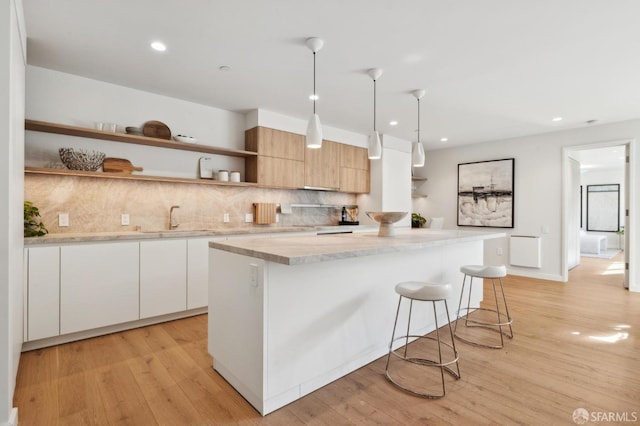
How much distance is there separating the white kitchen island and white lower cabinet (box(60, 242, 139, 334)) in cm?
118

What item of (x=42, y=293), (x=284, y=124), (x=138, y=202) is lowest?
(x=42, y=293)

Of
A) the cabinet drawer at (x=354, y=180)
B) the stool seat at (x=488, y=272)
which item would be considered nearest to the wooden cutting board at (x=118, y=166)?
the cabinet drawer at (x=354, y=180)

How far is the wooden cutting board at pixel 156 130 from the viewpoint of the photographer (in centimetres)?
361

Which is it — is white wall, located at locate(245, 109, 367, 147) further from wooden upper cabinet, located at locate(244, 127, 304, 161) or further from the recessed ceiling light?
the recessed ceiling light

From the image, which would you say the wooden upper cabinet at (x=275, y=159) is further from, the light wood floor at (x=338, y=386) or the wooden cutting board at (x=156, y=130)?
the light wood floor at (x=338, y=386)

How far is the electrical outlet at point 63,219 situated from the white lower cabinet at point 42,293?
63cm

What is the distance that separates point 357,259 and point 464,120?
3470 mm

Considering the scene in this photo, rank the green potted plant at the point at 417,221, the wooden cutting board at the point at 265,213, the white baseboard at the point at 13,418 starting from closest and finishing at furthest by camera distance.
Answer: the white baseboard at the point at 13,418, the wooden cutting board at the point at 265,213, the green potted plant at the point at 417,221

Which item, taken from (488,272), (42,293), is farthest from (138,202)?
(488,272)

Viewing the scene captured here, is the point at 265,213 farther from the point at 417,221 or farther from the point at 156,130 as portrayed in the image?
the point at 417,221

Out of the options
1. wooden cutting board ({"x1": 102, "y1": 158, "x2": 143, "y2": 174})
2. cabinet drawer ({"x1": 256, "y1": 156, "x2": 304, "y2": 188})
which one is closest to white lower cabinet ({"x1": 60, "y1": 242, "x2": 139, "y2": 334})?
wooden cutting board ({"x1": 102, "y1": 158, "x2": 143, "y2": 174})

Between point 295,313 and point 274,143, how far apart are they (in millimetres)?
2944

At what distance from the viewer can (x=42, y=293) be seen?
2574 millimetres

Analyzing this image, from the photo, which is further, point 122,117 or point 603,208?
point 603,208
